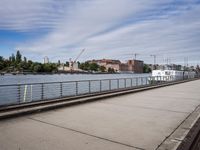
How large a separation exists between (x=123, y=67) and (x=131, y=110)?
16528cm

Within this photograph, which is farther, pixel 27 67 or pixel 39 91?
pixel 27 67

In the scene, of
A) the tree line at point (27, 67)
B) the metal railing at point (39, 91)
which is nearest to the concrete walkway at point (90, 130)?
the metal railing at point (39, 91)

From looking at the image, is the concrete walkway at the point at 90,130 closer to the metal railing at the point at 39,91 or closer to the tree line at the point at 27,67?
the metal railing at the point at 39,91

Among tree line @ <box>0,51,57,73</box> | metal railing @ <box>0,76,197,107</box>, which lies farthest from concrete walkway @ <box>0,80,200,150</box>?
tree line @ <box>0,51,57,73</box>

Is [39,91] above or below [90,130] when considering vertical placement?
above

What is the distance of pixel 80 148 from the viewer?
4.84m

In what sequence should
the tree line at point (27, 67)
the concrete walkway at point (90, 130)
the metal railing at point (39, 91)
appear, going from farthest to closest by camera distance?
1. the tree line at point (27, 67)
2. the metal railing at point (39, 91)
3. the concrete walkway at point (90, 130)

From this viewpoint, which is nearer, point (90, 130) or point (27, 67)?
point (90, 130)

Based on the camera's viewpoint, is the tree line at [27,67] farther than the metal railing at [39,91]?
Yes

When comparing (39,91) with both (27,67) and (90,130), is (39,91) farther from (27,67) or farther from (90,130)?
(27,67)

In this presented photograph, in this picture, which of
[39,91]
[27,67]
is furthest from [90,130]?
[27,67]

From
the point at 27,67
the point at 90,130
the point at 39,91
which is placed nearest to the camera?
the point at 90,130

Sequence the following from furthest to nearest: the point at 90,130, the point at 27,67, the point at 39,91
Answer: the point at 27,67 → the point at 39,91 → the point at 90,130

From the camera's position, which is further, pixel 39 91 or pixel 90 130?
pixel 39 91
